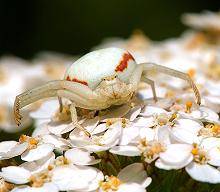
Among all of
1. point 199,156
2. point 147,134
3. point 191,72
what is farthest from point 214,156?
point 191,72

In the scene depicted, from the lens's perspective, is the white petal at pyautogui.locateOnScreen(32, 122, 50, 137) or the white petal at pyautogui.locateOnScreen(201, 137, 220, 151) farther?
the white petal at pyautogui.locateOnScreen(32, 122, 50, 137)

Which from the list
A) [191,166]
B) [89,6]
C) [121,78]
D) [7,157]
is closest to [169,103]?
[121,78]

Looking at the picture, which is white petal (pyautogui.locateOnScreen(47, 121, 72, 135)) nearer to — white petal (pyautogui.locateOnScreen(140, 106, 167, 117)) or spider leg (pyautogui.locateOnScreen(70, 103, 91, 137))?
spider leg (pyautogui.locateOnScreen(70, 103, 91, 137))

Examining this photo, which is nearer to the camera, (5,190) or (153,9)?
(5,190)

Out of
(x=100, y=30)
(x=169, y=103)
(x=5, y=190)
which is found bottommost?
(x=100, y=30)

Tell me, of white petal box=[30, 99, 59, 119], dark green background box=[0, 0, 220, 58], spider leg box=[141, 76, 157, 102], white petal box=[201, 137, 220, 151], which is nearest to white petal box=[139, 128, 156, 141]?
white petal box=[201, 137, 220, 151]

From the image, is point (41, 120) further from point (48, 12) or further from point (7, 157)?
point (48, 12)
